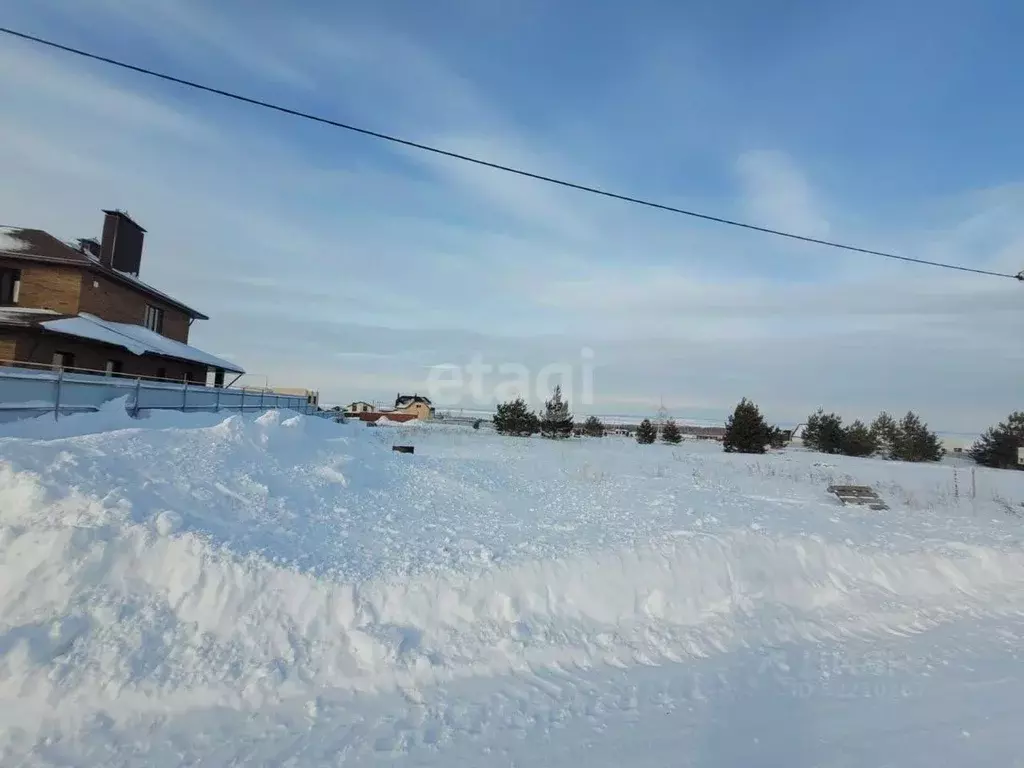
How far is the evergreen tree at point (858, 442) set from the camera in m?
43.5

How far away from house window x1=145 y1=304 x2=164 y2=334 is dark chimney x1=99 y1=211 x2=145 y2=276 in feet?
6.28

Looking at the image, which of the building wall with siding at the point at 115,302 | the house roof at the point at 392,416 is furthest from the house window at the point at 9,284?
the house roof at the point at 392,416

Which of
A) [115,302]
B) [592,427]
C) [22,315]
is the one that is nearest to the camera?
[22,315]

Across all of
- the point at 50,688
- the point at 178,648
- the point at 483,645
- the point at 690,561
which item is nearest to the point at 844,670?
the point at 690,561

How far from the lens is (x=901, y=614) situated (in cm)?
676

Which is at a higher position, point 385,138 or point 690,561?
point 385,138

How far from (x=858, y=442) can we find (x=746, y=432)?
39.4 ft

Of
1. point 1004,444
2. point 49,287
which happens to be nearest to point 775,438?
point 1004,444

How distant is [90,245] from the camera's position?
82.4ft

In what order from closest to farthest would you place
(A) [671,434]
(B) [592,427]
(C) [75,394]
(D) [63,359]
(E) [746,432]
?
(C) [75,394] → (D) [63,359] → (E) [746,432] → (A) [671,434] → (B) [592,427]

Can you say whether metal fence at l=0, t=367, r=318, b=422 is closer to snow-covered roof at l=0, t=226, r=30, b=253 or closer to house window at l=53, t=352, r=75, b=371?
house window at l=53, t=352, r=75, b=371

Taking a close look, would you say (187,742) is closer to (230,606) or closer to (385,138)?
(230,606)

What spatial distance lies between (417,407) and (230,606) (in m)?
80.4

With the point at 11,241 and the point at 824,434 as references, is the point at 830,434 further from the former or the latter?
the point at 11,241
